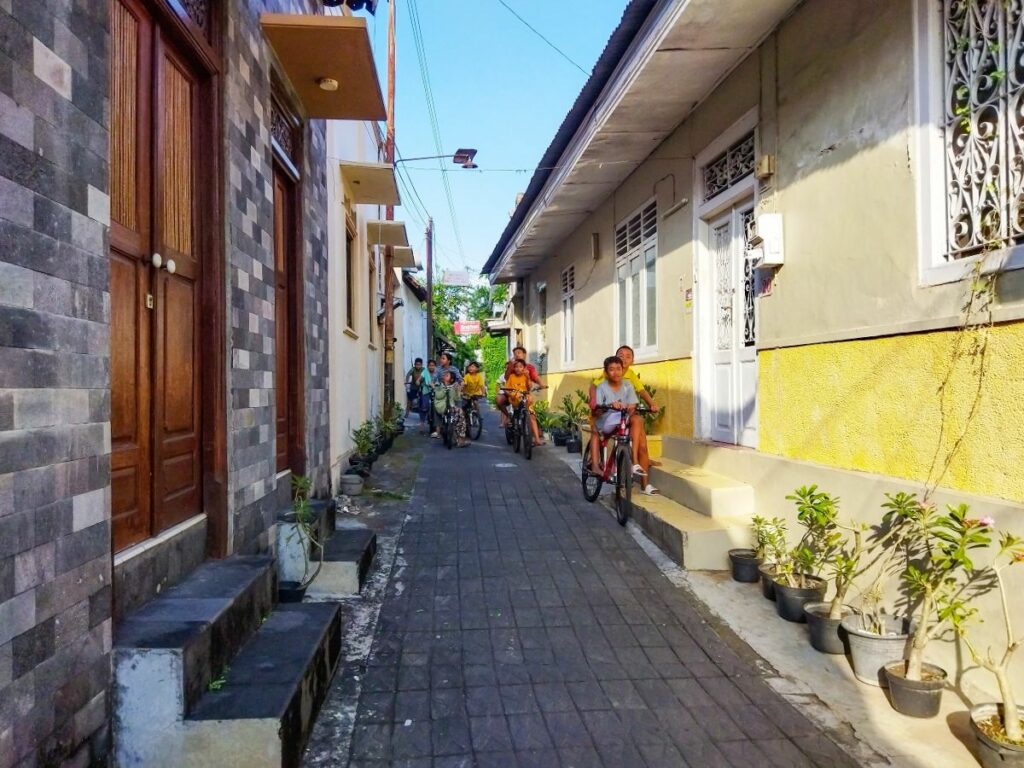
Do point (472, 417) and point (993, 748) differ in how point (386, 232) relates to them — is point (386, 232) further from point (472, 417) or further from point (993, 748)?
point (993, 748)

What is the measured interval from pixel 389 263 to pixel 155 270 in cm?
1129

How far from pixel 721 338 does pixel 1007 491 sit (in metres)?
3.56

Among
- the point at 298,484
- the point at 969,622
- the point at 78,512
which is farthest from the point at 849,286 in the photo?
the point at 78,512

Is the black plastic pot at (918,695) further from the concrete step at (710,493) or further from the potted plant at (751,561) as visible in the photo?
the concrete step at (710,493)

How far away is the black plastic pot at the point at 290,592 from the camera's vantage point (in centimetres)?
431

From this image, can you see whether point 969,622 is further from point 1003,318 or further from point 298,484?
point 298,484

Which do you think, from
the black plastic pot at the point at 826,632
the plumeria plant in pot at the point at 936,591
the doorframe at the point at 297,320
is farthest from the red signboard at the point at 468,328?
the plumeria plant in pot at the point at 936,591

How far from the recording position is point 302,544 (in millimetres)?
4535

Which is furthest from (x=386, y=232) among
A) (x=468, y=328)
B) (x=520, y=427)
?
(x=468, y=328)

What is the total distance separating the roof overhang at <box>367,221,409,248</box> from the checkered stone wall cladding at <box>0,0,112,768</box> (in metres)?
9.02

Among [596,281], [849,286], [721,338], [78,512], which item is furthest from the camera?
[596,281]

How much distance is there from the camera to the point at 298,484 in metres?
5.20

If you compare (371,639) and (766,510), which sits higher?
(766,510)

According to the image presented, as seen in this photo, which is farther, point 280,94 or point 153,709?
point 280,94
